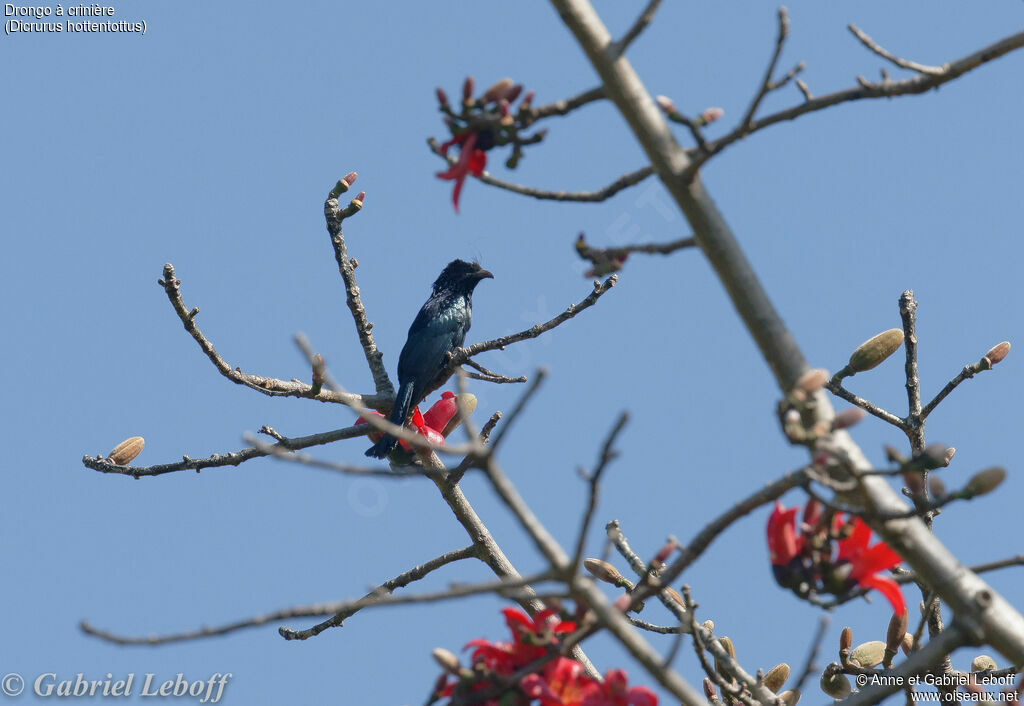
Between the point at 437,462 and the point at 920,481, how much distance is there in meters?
3.04

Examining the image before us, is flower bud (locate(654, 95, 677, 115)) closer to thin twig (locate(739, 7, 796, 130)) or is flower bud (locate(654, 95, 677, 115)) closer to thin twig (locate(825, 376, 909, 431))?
thin twig (locate(739, 7, 796, 130))

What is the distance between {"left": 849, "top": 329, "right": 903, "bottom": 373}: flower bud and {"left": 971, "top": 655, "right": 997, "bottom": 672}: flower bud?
1.19 meters

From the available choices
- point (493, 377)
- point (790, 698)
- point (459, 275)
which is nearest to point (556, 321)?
point (493, 377)

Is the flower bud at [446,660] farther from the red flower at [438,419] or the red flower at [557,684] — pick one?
the red flower at [438,419]

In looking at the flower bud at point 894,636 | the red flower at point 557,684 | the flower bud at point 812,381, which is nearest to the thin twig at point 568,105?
the flower bud at point 812,381

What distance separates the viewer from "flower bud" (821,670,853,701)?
4.19m

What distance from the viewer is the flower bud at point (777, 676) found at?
4113mm

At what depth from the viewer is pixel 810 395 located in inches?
93.4

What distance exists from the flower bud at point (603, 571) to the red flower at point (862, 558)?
1.96 m

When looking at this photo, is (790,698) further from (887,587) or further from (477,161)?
(477,161)

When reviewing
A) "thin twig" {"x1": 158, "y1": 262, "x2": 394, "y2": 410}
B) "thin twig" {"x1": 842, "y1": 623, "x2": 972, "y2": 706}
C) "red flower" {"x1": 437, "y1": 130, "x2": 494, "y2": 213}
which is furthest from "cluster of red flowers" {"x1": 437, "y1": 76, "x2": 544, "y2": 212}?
"thin twig" {"x1": 158, "y1": 262, "x2": 394, "y2": 410}

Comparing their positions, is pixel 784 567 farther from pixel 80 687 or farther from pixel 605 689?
pixel 80 687

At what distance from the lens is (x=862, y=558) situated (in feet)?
8.32

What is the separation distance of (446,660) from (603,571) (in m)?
2.05
